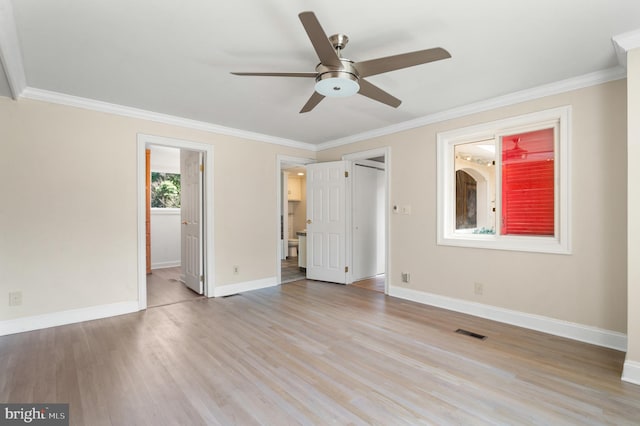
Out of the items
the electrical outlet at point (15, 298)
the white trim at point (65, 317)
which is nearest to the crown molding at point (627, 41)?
the white trim at point (65, 317)

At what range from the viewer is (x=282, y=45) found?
2279 mm

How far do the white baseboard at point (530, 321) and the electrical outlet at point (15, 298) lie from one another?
4399 mm

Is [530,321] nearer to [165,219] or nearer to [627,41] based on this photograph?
[627,41]

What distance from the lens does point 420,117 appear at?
4031 mm

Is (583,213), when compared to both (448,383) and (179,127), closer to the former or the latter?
(448,383)

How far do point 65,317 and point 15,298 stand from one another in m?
0.47

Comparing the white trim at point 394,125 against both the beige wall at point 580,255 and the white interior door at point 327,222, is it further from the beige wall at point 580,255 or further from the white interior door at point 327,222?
the white interior door at point 327,222

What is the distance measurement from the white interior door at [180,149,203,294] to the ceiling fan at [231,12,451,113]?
2.79 metres

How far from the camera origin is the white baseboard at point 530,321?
269 cm

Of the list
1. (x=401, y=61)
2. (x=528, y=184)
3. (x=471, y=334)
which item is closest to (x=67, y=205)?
(x=401, y=61)

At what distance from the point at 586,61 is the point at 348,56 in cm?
203

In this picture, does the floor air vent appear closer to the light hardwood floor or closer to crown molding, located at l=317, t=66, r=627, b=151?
the light hardwood floor

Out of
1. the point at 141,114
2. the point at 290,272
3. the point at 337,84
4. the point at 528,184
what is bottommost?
the point at 290,272

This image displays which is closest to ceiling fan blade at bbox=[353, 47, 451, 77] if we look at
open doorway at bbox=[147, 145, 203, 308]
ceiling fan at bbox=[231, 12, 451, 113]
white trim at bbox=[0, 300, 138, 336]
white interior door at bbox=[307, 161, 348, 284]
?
ceiling fan at bbox=[231, 12, 451, 113]
